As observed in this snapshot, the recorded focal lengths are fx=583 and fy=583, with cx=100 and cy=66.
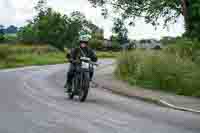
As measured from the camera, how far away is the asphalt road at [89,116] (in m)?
10.2

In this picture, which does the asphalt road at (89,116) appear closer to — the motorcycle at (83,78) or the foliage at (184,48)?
the motorcycle at (83,78)

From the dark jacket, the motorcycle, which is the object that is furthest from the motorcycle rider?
the motorcycle

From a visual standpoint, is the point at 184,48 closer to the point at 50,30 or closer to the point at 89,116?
the point at 89,116

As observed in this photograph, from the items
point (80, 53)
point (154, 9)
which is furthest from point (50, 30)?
point (80, 53)

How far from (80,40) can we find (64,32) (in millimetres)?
87686

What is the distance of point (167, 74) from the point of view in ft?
65.9

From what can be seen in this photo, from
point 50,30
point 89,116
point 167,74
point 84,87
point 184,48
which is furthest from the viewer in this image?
point 50,30

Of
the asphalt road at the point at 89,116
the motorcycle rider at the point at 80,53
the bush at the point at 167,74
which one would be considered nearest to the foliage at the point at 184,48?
the bush at the point at 167,74

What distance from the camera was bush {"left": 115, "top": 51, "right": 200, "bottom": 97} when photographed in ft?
60.1

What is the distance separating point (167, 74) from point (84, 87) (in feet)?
17.8

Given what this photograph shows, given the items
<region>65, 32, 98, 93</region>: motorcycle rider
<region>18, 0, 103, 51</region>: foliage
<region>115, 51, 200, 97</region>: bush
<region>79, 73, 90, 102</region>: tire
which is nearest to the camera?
<region>79, 73, 90, 102</region>: tire

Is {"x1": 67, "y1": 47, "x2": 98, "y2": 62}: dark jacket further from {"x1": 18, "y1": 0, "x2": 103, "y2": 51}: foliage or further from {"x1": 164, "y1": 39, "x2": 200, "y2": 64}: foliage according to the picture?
{"x1": 18, "y1": 0, "x2": 103, "y2": 51}: foliage

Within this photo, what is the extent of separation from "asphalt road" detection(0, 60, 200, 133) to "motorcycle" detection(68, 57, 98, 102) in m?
0.27

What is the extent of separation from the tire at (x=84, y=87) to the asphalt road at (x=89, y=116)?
166mm
